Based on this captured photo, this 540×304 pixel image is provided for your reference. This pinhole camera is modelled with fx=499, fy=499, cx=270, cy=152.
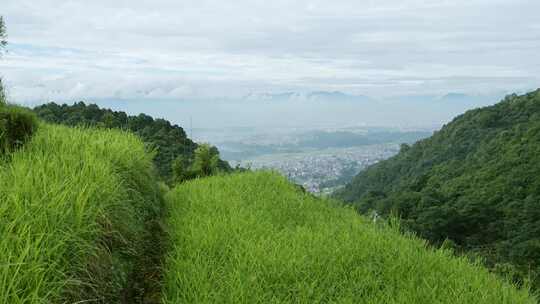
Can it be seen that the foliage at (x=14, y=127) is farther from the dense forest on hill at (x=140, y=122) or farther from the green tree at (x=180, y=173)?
the dense forest on hill at (x=140, y=122)

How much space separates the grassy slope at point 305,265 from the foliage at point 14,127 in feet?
9.40

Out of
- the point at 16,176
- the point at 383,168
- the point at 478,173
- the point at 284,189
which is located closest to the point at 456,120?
the point at 383,168

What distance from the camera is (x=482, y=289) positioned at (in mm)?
6191

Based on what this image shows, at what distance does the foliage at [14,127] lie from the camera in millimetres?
7906

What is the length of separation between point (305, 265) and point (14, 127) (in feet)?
17.9

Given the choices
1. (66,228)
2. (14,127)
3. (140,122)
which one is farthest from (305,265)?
(140,122)

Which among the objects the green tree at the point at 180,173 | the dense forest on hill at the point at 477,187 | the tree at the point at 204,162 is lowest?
the dense forest on hill at the point at 477,187

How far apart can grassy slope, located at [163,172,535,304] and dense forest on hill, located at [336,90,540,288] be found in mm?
21003

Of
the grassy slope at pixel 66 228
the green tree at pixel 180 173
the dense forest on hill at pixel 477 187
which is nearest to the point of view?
the grassy slope at pixel 66 228

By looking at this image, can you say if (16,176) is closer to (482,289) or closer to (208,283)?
(208,283)

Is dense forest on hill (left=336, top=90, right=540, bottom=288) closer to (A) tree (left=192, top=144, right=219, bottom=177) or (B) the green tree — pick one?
(A) tree (left=192, top=144, right=219, bottom=177)

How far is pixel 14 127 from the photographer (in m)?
8.34

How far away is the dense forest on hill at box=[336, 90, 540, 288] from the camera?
1918 inches

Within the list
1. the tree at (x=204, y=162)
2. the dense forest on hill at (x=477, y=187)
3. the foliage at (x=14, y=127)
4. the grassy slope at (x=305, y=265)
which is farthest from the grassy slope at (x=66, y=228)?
the dense forest on hill at (x=477, y=187)
